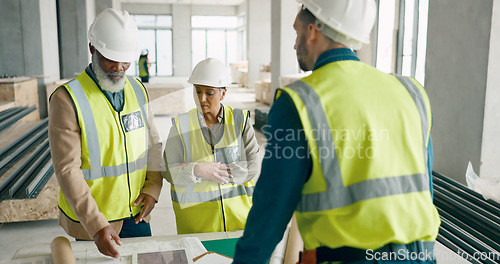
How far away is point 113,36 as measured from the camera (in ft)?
7.38

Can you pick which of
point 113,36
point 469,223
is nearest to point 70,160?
point 113,36

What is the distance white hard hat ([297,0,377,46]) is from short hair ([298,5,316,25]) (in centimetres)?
3

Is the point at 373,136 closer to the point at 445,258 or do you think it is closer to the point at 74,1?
the point at 445,258

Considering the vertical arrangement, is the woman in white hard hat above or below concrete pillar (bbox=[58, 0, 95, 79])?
below

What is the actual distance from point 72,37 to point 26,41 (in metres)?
4.58

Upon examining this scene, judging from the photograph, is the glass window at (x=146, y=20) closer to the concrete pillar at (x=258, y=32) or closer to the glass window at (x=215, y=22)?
the glass window at (x=215, y=22)

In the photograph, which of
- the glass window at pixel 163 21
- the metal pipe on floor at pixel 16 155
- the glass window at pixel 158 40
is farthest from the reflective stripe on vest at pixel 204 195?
the glass window at pixel 163 21

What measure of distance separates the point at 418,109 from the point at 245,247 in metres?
0.63

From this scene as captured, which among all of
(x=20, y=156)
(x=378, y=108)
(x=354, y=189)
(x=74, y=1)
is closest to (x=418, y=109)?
(x=378, y=108)

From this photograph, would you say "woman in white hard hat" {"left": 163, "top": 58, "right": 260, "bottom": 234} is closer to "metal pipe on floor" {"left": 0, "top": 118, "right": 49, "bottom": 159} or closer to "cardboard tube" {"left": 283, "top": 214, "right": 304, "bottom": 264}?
"cardboard tube" {"left": 283, "top": 214, "right": 304, "bottom": 264}

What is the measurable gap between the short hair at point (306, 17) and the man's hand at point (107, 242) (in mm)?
1340

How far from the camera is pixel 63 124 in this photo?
6.75 feet

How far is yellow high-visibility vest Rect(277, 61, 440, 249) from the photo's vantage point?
1.09m

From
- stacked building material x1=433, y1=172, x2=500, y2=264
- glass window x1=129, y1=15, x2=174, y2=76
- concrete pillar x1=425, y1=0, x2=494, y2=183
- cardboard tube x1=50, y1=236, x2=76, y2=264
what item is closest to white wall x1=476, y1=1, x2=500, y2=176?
concrete pillar x1=425, y1=0, x2=494, y2=183
